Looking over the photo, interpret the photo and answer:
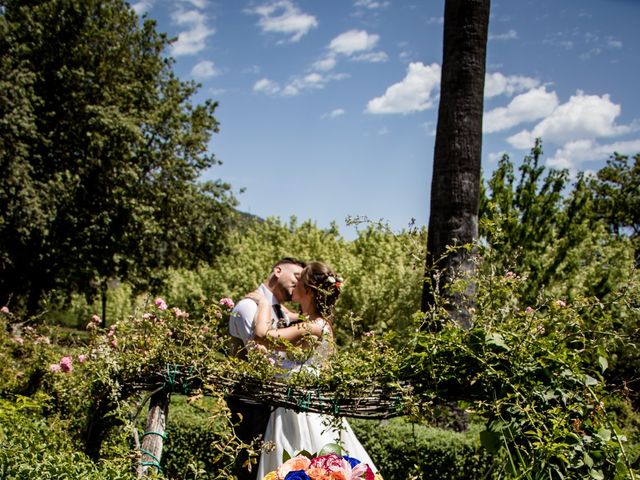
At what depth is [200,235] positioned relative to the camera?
1784 centimetres

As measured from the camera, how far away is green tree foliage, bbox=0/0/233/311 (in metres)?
14.5

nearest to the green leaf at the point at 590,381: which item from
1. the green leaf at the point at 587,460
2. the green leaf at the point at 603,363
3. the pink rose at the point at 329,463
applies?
the green leaf at the point at 603,363

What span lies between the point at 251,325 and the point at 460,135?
2.99 m

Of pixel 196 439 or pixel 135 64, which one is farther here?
pixel 135 64

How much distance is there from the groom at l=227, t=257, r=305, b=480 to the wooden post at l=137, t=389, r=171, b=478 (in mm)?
538

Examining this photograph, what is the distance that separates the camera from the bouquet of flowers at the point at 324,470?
194cm

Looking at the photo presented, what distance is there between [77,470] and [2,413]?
990 mm

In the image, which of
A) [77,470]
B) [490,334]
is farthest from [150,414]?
[490,334]

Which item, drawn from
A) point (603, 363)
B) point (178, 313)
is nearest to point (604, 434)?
point (603, 363)

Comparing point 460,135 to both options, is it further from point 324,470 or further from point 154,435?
point 324,470

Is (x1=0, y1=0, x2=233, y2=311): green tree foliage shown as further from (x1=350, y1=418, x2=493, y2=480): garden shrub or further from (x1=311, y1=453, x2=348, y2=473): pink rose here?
(x1=311, y1=453, x2=348, y2=473): pink rose

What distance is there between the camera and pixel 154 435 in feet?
9.13

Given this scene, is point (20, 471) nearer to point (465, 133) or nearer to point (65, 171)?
point (465, 133)

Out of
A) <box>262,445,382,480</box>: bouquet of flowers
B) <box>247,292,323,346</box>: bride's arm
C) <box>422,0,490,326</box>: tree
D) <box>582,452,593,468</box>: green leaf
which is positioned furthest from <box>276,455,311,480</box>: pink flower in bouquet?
<box>422,0,490,326</box>: tree
